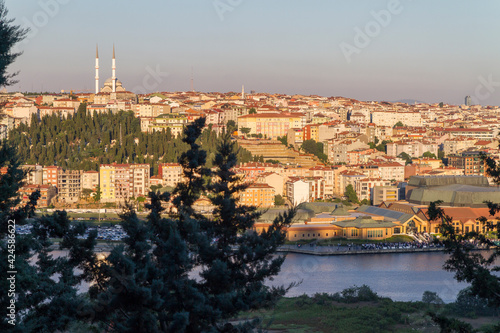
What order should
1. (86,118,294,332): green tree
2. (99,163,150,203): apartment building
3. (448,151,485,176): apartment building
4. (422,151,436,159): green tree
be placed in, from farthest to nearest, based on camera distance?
(422,151,436,159): green tree
(448,151,485,176): apartment building
(99,163,150,203): apartment building
(86,118,294,332): green tree

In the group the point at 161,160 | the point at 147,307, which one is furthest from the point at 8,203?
the point at 161,160

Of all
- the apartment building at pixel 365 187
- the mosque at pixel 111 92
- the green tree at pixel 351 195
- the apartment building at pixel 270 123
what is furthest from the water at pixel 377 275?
the mosque at pixel 111 92

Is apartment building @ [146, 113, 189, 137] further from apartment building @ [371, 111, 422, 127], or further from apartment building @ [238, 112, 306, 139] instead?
apartment building @ [371, 111, 422, 127]

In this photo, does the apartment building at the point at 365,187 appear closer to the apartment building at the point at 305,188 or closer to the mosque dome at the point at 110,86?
the apartment building at the point at 305,188

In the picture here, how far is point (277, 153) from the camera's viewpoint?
62.6ft

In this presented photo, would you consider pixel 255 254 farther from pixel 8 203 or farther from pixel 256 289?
pixel 8 203

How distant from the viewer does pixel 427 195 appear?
1394 cm

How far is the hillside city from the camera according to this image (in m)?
12.8

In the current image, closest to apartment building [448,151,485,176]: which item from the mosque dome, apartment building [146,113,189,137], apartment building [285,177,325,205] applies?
apartment building [285,177,325,205]

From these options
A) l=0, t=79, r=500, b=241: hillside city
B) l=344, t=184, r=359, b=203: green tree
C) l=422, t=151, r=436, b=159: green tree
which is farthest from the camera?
l=422, t=151, r=436, b=159: green tree

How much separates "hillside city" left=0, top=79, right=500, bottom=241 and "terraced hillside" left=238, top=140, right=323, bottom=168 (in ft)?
0.10

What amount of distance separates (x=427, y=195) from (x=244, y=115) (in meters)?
9.11

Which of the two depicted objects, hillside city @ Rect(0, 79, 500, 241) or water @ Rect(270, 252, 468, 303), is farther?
hillside city @ Rect(0, 79, 500, 241)

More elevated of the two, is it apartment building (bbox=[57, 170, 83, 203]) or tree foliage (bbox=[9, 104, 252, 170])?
tree foliage (bbox=[9, 104, 252, 170])
